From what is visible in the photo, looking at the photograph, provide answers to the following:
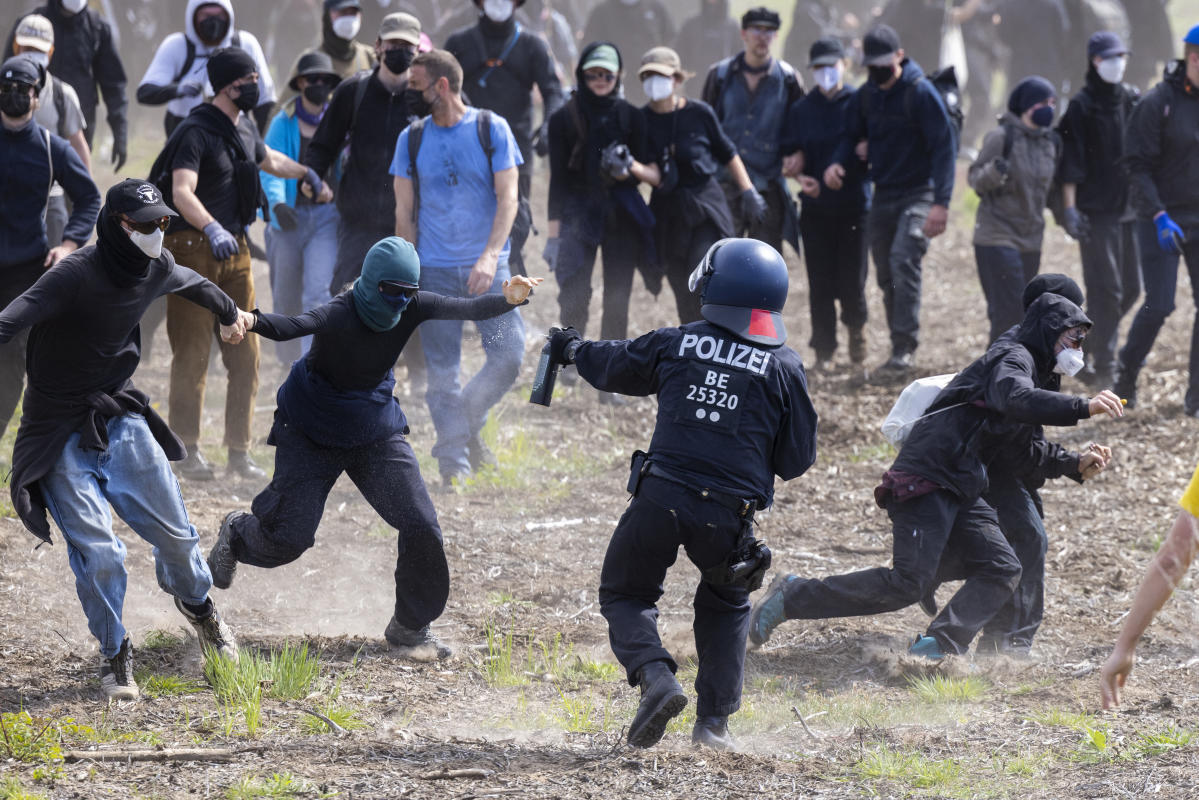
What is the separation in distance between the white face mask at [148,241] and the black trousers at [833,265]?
22.0 feet

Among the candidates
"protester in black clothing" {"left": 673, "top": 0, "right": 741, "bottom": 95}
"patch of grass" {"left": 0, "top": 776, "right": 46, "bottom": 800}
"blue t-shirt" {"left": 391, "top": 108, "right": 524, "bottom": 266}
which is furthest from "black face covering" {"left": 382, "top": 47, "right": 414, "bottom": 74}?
"protester in black clothing" {"left": 673, "top": 0, "right": 741, "bottom": 95}

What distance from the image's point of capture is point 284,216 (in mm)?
9539

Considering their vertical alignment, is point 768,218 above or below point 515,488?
above

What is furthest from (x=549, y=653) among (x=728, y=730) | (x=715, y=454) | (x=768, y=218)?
(x=768, y=218)

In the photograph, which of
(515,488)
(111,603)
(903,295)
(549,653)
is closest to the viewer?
(111,603)

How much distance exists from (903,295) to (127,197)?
7.03 m

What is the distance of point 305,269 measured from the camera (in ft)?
Result: 32.0

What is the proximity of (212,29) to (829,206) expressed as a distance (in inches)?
185

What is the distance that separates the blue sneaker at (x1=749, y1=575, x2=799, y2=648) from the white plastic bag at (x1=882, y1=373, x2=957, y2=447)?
2.59 ft

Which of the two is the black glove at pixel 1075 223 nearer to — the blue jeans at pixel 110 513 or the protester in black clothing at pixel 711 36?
the blue jeans at pixel 110 513

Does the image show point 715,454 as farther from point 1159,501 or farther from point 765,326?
point 1159,501

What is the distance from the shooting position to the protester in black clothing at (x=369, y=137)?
8891 millimetres

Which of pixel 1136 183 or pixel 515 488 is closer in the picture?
pixel 515 488

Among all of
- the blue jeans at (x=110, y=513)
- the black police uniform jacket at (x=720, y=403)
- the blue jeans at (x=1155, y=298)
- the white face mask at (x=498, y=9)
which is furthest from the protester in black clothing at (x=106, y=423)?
the blue jeans at (x=1155, y=298)
